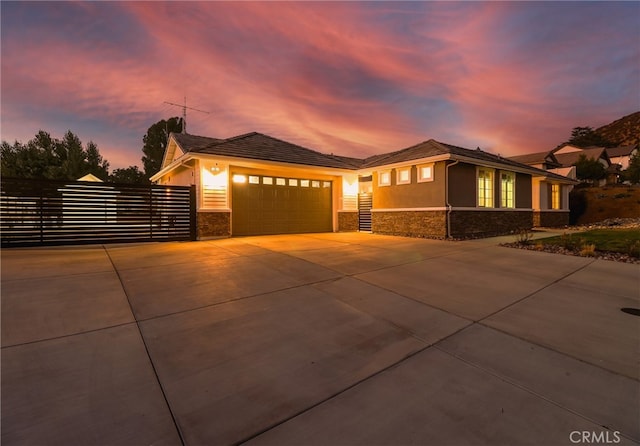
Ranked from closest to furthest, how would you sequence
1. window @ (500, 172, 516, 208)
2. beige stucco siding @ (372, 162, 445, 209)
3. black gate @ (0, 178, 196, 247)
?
black gate @ (0, 178, 196, 247) < beige stucco siding @ (372, 162, 445, 209) < window @ (500, 172, 516, 208)

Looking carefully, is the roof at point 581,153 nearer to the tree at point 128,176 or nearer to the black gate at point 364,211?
the black gate at point 364,211

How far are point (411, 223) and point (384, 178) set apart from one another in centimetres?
293

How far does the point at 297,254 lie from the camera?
7.33 metres

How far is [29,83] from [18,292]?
11.9 m

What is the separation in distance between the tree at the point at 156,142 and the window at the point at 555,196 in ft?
131

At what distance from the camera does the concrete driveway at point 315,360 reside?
1.64m

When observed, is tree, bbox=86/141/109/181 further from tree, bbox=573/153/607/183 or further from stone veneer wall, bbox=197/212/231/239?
tree, bbox=573/153/607/183

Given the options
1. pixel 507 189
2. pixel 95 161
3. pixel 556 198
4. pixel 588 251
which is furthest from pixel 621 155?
pixel 95 161

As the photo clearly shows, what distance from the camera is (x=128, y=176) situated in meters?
37.5

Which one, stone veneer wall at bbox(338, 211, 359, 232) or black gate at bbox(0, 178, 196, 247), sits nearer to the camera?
black gate at bbox(0, 178, 196, 247)

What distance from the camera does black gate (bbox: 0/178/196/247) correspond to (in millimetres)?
7934

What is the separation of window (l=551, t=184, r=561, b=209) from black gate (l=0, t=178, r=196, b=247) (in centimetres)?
2356

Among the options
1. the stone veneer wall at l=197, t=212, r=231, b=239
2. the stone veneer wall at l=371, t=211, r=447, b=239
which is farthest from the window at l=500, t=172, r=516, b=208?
the stone veneer wall at l=197, t=212, r=231, b=239

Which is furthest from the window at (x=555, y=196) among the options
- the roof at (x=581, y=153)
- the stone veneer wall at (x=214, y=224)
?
the stone veneer wall at (x=214, y=224)
